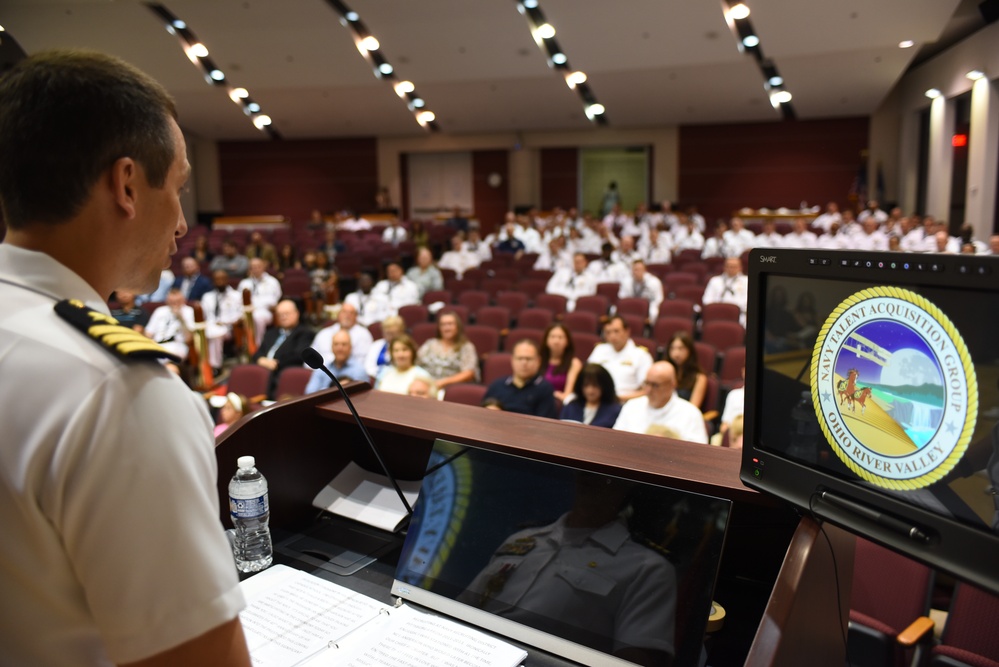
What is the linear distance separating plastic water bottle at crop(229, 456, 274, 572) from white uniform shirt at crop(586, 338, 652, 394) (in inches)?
154

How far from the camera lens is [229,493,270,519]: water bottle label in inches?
60.8

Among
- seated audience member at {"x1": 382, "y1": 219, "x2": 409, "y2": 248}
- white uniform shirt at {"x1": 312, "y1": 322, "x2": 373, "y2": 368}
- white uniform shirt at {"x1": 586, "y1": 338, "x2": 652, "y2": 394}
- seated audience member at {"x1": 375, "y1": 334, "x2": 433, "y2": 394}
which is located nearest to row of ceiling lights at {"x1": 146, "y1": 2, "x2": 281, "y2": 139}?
seated audience member at {"x1": 382, "y1": 219, "x2": 409, "y2": 248}

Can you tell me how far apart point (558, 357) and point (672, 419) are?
149 cm

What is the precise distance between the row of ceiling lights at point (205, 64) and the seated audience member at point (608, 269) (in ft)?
24.4

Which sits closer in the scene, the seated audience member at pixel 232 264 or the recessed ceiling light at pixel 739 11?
the recessed ceiling light at pixel 739 11

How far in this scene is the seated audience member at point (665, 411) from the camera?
3.96m

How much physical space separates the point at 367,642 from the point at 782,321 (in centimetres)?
83

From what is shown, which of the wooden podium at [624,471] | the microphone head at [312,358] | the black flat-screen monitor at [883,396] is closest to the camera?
the black flat-screen monitor at [883,396]

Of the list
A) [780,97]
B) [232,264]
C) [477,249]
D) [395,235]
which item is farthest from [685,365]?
[780,97]

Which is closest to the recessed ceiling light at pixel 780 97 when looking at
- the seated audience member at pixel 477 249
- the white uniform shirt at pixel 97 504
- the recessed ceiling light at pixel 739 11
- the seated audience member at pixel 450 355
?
the recessed ceiling light at pixel 739 11

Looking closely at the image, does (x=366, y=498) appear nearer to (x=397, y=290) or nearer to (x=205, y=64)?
(x=397, y=290)

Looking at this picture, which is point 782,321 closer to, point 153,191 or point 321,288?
point 153,191

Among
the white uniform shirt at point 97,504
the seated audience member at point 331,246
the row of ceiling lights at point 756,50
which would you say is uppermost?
the row of ceiling lights at point 756,50

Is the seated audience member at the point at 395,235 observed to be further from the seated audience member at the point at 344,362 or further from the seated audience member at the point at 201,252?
the seated audience member at the point at 344,362
